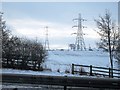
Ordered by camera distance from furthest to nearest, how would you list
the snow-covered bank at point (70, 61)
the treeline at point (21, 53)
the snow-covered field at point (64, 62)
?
the snow-covered bank at point (70, 61)
the treeline at point (21, 53)
the snow-covered field at point (64, 62)

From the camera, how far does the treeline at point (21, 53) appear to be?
26344 mm

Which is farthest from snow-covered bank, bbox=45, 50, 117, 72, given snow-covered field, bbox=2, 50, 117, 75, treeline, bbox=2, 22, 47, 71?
treeline, bbox=2, 22, 47, 71

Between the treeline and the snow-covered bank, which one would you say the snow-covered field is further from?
the treeline

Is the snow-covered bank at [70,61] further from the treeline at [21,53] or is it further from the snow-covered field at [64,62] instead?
the treeline at [21,53]

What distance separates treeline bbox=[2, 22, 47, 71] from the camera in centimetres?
2634

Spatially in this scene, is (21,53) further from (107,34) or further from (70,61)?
(70,61)

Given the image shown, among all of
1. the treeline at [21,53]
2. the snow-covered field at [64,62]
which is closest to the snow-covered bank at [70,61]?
the snow-covered field at [64,62]

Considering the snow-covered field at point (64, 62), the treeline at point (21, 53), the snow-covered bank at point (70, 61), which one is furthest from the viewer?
the snow-covered bank at point (70, 61)

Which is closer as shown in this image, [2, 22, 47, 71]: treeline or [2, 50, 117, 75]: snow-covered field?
[2, 50, 117, 75]: snow-covered field

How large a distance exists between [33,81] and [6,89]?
1607 millimetres

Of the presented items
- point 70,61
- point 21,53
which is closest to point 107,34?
Answer: point 21,53

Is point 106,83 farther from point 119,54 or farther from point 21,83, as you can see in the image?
point 119,54

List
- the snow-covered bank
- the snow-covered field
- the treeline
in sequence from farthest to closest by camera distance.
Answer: the snow-covered bank
the treeline
the snow-covered field

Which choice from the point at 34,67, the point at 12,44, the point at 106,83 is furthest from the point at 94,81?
the point at 12,44
